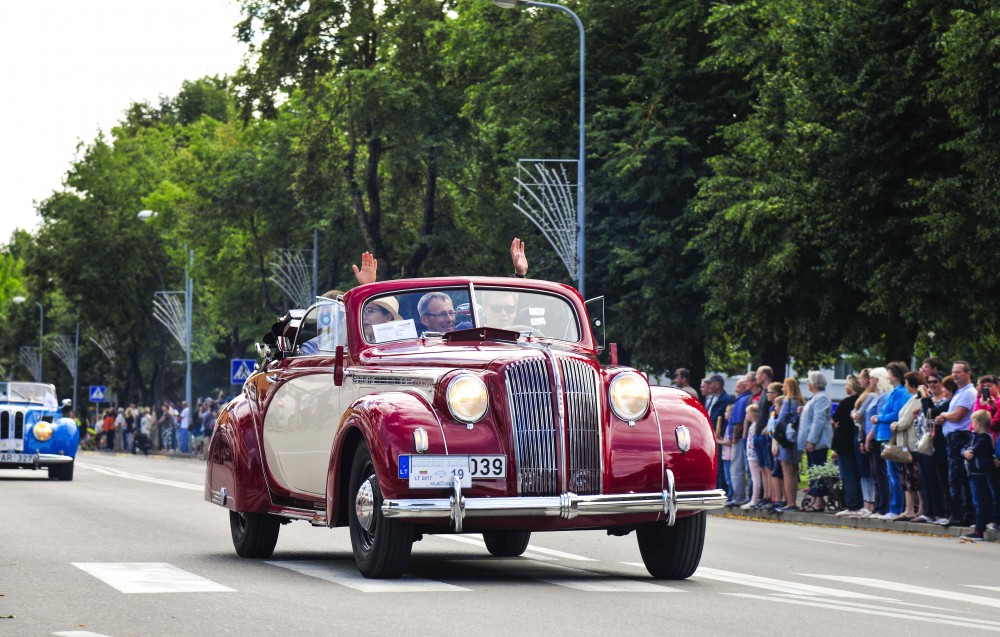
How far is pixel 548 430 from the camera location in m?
11.1

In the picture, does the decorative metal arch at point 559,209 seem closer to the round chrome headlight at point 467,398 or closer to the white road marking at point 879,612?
the round chrome headlight at point 467,398

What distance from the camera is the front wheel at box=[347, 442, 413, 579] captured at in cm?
1123

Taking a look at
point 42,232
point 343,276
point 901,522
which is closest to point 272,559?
point 901,522

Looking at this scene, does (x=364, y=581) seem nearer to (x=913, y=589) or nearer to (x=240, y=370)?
(x=913, y=589)

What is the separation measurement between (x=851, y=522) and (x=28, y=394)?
16.3 meters

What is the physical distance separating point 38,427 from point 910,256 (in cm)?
1516

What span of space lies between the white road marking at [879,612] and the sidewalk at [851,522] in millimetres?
9473

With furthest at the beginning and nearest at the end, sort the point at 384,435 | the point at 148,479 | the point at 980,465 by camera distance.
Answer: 1. the point at 148,479
2. the point at 980,465
3. the point at 384,435

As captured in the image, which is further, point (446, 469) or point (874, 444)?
point (874, 444)

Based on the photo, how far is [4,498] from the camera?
23953 millimetres

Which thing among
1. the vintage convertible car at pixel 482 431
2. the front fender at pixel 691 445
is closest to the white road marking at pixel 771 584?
the vintage convertible car at pixel 482 431

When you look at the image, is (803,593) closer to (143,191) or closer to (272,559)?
(272,559)

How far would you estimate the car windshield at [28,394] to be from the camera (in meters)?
32.0

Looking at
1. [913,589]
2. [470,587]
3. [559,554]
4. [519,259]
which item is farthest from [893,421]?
[470,587]
